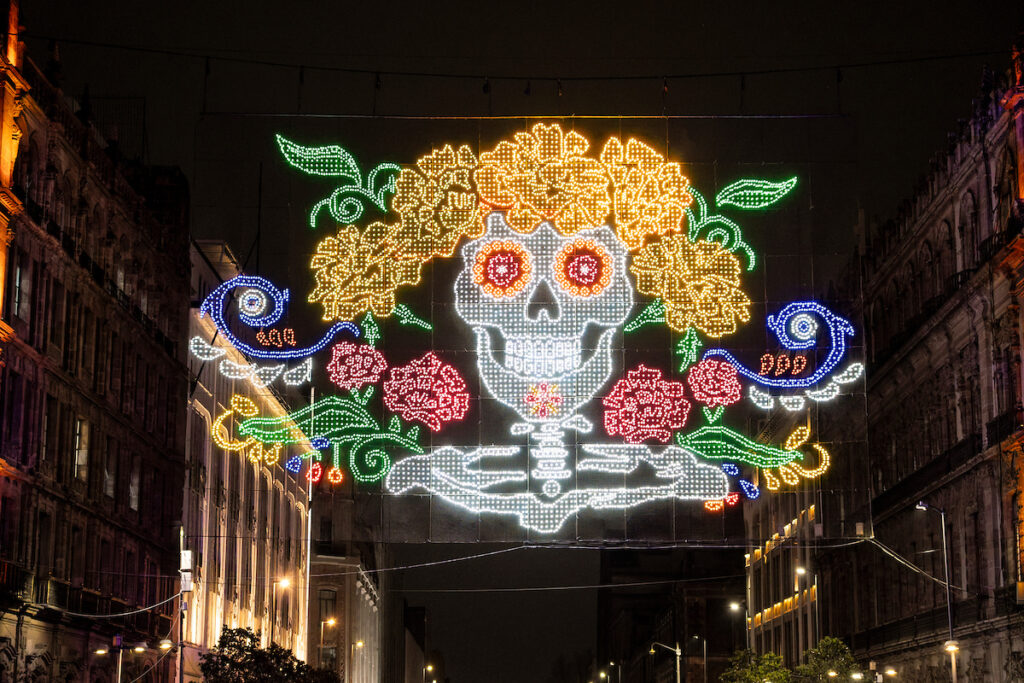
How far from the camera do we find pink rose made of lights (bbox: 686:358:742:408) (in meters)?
41.7

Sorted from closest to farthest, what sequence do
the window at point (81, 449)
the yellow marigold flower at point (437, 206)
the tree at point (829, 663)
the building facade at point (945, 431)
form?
the yellow marigold flower at point (437, 206)
the window at point (81, 449)
the building facade at point (945, 431)
the tree at point (829, 663)

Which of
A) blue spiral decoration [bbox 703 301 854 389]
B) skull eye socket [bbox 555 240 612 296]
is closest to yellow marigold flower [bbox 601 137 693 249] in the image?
skull eye socket [bbox 555 240 612 296]

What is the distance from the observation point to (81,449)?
178 feet

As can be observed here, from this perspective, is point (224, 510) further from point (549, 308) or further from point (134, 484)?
point (549, 308)

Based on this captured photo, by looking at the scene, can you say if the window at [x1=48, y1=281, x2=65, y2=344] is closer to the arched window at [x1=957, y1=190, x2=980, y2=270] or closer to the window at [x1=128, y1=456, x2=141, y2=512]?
the window at [x1=128, y1=456, x2=141, y2=512]

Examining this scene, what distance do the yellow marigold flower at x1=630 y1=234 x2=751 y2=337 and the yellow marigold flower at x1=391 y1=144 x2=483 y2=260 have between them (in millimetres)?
4504

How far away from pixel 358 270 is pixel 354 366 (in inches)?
96.4

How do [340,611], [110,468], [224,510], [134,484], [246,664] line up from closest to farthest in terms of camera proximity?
1. [246,664]
2. [110,468]
3. [134,484]
4. [224,510]
5. [340,611]

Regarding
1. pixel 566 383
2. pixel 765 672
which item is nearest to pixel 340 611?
pixel 765 672

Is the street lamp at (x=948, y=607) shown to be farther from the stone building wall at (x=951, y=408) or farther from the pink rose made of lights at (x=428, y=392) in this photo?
the pink rose made of lights at (x=428, y=392)

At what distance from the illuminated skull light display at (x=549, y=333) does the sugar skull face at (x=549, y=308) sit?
0.13 ft

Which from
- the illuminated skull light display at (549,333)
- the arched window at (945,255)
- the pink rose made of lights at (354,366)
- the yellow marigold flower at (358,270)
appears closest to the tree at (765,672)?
the arched window at (945,255)

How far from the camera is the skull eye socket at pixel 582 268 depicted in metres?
41.8

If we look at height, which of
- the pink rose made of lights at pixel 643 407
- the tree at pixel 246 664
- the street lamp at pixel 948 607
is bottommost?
the tree at pixel 246 664
